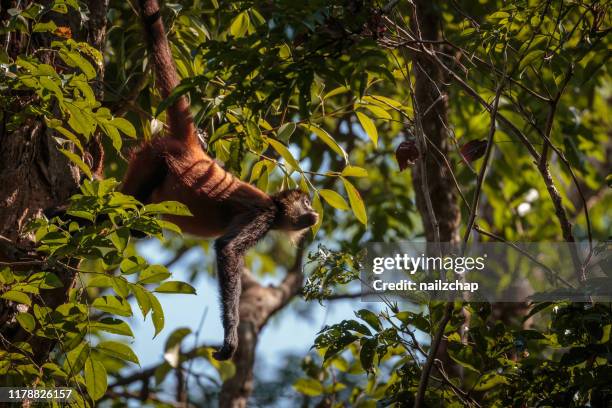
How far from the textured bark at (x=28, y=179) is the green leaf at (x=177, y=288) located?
2.58 feet

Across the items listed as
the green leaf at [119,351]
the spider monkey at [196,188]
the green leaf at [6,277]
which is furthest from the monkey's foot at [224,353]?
the green leaf at [6,277]

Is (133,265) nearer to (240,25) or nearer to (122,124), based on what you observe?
(122,124)

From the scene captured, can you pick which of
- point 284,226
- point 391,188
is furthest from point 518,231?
point 284,226

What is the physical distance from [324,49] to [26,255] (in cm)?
180

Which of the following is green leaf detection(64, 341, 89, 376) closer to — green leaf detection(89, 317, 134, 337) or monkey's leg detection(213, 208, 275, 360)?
green leaf detection(89, 317, 134, 337)

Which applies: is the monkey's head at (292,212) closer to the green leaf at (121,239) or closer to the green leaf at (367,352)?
the green leaf at (367,352)

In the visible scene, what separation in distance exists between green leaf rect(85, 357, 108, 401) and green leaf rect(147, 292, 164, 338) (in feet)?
1.06

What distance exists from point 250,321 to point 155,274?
380cm

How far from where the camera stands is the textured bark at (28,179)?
148 inches

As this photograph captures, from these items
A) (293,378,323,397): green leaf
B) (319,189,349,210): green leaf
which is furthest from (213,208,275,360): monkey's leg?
(319,189,349,210): green leaf

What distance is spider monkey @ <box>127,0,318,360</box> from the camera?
4.65 m

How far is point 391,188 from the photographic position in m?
8.06

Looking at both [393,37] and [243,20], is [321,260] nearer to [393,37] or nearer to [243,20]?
[393,37]

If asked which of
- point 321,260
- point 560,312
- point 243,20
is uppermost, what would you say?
point 243,20
